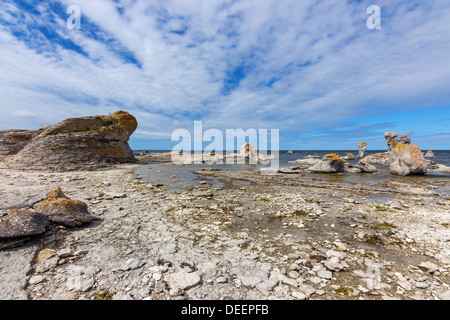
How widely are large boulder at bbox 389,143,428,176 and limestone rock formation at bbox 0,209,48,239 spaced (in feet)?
112

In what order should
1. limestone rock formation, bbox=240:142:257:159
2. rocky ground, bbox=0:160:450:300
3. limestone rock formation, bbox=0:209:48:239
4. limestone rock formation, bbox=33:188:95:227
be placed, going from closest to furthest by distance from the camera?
rocky ground, bbox=0:160:450:300, limestone rock formation, bbox=0:209:48:239, limestone rock formation, bbox=33:188:95:227, limestone rock formation, bbox=240:142:257:159

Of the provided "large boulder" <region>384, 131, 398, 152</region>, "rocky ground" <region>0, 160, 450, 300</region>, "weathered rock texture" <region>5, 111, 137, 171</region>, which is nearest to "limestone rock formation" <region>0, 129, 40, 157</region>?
"weathered rock texture" <region>5, 111, 137, 171</region>

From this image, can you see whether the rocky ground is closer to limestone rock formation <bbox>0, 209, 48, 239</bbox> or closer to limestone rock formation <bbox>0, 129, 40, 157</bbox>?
limestone rock formation <bbox>0, 209, 48, 239</bbox>

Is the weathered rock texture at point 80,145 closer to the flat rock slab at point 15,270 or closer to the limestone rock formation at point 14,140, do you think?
the limestone rock formation at point 14,140

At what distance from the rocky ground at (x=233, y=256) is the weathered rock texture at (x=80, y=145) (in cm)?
1818

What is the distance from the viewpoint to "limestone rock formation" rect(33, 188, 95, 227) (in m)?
5.68

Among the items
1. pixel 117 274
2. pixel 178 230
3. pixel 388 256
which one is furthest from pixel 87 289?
pixel 388 256

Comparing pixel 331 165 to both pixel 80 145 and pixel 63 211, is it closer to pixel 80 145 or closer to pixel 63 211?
pixel 63 211

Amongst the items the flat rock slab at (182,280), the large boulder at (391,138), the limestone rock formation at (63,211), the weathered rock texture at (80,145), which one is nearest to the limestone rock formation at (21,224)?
the limestone rock formation at (63,211)

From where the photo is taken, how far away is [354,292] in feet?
11.4

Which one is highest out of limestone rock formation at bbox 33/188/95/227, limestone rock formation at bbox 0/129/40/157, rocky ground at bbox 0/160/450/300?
limestone rock formation at bbox 0/129/40/157
